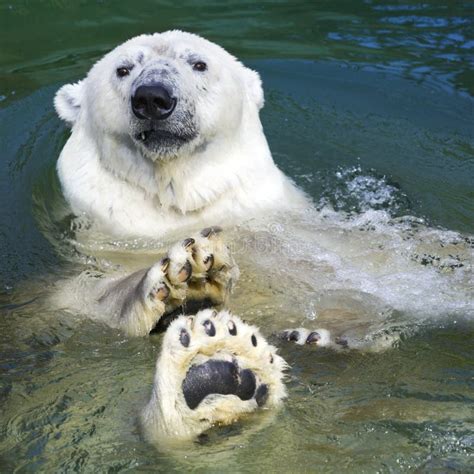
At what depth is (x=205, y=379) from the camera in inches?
127

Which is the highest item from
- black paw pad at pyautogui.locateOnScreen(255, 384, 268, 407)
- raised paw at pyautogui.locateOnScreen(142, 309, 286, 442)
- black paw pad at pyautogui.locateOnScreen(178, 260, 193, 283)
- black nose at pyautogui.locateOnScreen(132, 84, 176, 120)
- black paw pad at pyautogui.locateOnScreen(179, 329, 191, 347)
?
black nose at pyautogui.locateOnScreen(132, 84, 176, 120)

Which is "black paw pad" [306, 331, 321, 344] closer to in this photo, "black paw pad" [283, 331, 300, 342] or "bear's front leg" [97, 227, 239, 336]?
"black paw pad" [283, 331, 300, 342]

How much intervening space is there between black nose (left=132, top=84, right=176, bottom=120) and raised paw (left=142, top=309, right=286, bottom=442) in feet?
4.44

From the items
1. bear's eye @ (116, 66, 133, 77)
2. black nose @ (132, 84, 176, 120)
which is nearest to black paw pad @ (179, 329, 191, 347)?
black nose @ (132, 84, 176, 120)

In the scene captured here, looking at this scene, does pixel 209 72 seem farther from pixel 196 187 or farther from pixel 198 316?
pixel 198 316

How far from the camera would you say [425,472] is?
122 inches

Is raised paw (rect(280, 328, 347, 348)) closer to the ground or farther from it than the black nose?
closer to the ground

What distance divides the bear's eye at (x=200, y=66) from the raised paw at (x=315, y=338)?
156 centimetres

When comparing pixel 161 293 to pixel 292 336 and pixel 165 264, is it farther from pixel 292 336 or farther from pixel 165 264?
pixel 292 336

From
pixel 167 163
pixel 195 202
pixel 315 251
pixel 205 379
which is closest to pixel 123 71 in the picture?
pixel 167 163

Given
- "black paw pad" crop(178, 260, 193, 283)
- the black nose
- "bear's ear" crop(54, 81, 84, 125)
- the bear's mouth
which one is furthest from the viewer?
"bear's ear" crop(54, 81, 84, 125)

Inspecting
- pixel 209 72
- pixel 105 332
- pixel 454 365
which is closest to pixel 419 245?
pixel 454 365

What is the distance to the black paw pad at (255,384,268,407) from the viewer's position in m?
3.36

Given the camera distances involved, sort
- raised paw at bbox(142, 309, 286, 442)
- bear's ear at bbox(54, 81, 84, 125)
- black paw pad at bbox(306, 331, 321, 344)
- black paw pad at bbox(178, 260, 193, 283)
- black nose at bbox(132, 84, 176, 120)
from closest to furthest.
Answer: raised paw at bbox(142, 309, 286, 442), black paw pad at bbox(178, 260, 193, 283), black paw pad at bbox(306, 331, 321, 344), black nose at bbox(132, 84, 176, 120), bear's ear at bbox(54, 81, 84, 125)
